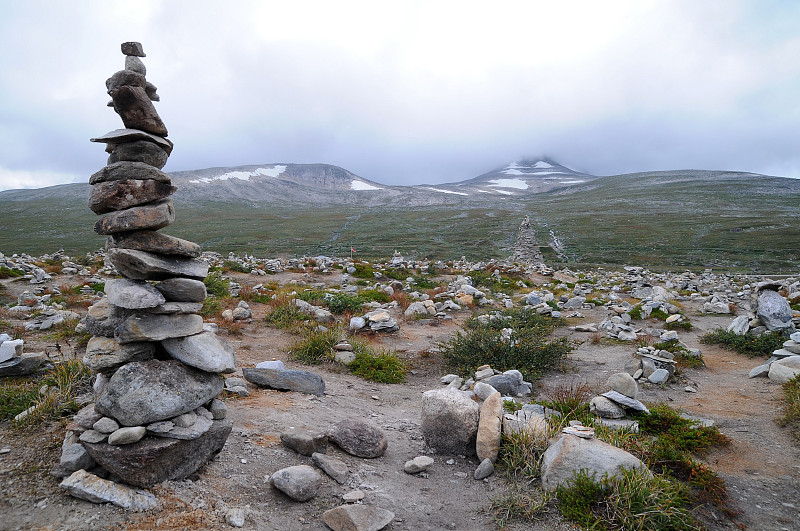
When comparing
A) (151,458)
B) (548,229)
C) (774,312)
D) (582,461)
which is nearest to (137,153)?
Answer: (151,458)

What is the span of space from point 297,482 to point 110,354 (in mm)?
2596

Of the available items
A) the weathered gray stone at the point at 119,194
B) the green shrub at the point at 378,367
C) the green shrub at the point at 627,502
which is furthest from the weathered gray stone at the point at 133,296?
the green shrub at the point at 378,367

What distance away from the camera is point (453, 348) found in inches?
424

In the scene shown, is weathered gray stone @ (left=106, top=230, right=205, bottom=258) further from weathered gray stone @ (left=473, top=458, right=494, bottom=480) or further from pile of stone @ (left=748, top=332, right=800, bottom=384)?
pile of stone @ (left=748, top=332, right=800, bottom=384)

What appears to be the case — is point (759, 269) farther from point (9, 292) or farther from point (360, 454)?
point (9, 292)

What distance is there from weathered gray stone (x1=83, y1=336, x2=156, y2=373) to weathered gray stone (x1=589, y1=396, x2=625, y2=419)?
6525mm

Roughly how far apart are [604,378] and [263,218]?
327ft

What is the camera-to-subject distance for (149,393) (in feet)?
14.5

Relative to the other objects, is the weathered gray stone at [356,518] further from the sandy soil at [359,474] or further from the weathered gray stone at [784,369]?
the weathered gray stone at [784,369]

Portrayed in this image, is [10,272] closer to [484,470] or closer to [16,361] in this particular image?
[16,361]

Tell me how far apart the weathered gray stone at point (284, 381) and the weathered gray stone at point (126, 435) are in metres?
3.58

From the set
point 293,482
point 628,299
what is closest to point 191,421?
point 293,482

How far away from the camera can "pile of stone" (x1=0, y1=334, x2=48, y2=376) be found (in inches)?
262

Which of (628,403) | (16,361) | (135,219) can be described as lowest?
(628,403)
